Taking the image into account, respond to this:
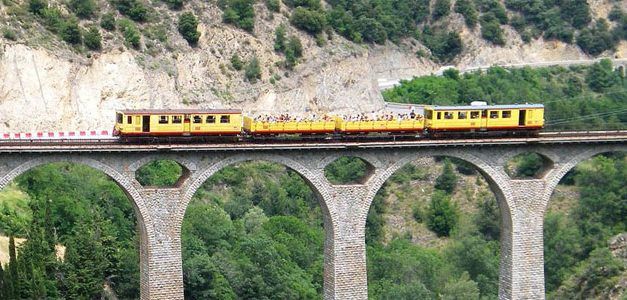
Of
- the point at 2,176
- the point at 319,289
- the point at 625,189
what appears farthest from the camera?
the point at 625,189

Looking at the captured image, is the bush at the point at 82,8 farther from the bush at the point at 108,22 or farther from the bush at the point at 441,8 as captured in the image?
the bush at the point at 441,8

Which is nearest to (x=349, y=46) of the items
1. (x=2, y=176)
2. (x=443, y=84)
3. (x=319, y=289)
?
(x=443, y=84)

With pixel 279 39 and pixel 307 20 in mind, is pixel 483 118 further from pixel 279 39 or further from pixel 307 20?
pixel 307 20

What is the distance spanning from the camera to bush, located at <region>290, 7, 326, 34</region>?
368ft

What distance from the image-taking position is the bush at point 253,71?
4136 inches

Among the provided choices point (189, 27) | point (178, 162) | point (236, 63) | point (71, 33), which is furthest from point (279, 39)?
point (178, 162)

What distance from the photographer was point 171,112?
6519cm

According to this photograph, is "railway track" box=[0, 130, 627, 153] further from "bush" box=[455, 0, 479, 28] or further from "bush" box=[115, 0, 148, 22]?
"bush" box=[455, 0, 479, 28]

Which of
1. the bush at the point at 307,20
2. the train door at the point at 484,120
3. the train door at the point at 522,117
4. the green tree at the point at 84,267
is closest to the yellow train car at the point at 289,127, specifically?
the train door at the point at 484,120

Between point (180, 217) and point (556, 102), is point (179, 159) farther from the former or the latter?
point (556, 102)

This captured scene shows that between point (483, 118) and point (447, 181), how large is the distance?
35.4 metres

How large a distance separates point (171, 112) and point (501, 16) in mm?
77592

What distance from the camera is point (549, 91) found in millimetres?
127375

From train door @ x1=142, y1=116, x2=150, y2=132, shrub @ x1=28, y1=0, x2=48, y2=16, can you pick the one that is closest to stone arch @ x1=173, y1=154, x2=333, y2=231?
train door @ x1=142, y1=116, x2=150, y2=132
